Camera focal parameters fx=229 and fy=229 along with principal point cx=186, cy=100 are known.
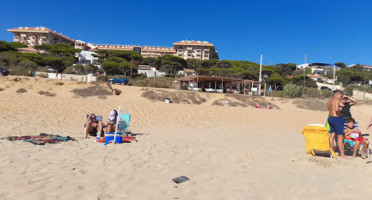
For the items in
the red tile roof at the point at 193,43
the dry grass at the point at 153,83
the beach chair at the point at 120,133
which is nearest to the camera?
the beach chair at the point at 120,133

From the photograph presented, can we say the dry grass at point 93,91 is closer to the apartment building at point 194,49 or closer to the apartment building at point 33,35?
the apartment building at point 194,49

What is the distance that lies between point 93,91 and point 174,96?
632cm

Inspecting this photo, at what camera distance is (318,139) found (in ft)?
15.1

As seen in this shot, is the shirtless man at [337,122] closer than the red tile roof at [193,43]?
Yes

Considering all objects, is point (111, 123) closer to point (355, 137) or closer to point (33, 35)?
point (355, 137)

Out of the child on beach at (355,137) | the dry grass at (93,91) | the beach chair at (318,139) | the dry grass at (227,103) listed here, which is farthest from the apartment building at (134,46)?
the beach chair at (318,139)

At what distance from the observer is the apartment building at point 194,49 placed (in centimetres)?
7550

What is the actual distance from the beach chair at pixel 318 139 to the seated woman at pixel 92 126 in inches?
191

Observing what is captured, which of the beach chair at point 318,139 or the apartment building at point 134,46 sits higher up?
the apartment building at point 134,46

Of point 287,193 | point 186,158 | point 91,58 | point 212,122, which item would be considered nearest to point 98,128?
point 186,158

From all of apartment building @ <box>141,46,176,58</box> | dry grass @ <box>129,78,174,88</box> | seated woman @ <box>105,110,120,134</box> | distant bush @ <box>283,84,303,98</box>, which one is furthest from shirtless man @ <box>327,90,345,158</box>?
apartment building @ <box>141,46,176,58</box>

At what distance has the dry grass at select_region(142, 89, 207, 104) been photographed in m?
18.2

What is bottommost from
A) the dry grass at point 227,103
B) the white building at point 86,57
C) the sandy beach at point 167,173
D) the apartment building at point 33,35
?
the sandy beach at point 167,173

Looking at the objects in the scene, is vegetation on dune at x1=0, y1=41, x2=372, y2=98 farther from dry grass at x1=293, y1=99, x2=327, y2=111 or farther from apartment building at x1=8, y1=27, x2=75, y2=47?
apartment building at x1=8, y1=27, x2=75, y2=47
